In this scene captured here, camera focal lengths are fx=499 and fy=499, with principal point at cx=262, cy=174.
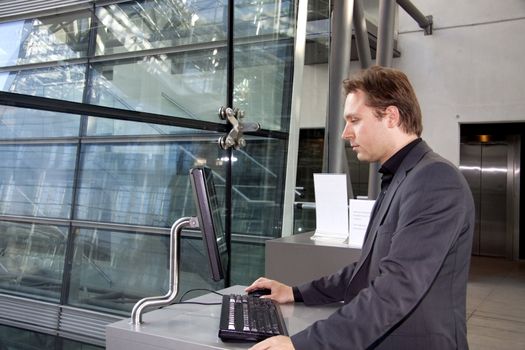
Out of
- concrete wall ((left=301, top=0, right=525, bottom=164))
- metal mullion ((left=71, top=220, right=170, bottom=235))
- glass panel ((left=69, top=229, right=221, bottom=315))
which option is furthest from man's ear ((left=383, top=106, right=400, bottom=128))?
concrete wall ((left=301, top=0, right=525, bottom=164))

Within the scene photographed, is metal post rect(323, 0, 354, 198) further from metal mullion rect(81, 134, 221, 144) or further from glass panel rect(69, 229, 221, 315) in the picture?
glass panel rect(69, 229, 221, 315)

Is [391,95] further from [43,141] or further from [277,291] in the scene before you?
[43,141]

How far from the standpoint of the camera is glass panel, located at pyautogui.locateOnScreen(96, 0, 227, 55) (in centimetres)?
420

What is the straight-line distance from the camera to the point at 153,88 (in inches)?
174

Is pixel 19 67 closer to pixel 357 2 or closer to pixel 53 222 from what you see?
pixel 53 222

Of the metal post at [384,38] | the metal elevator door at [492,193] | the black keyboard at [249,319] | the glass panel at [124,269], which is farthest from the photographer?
the metal elevator door at [492,193]

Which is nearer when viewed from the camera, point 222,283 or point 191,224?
point 191,224

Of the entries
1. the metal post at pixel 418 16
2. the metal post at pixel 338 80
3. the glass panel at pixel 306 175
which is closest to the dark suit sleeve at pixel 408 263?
the metal post at pixel 338 80

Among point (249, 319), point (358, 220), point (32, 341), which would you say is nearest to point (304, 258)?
point (358, 220)

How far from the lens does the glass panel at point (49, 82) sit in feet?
10.1

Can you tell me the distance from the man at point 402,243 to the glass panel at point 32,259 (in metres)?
2.84

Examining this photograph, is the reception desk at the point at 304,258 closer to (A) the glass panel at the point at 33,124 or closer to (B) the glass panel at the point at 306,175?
(A) the glass panel at the point at 33,124

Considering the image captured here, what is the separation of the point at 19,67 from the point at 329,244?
2.20m

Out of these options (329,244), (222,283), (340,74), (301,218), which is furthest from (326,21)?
(329,244)
